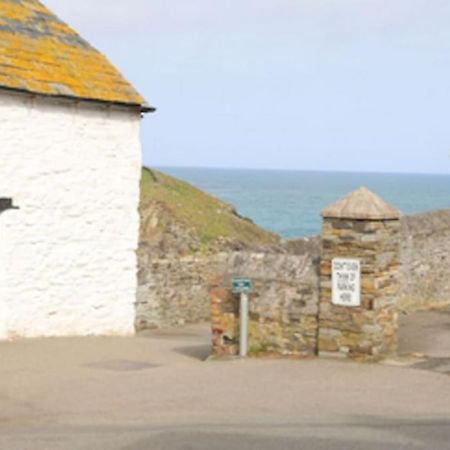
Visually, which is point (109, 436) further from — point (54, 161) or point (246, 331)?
point (54, 161)

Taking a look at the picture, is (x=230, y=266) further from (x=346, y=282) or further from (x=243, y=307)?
(x=346, y=282)

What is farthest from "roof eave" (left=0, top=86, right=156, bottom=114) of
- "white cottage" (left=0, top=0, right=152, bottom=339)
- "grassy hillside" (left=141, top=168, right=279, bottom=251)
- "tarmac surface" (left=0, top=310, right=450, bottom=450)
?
"grassy hillside" (left=141, top=168, right=279, bottom=251)

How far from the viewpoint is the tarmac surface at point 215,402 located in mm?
8898

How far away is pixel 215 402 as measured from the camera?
10844 mm

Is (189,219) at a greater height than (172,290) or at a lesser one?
greater

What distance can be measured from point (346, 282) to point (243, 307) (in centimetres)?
168

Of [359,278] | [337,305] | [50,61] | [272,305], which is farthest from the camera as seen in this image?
[50,61]

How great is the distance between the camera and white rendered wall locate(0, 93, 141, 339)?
56.4 ft

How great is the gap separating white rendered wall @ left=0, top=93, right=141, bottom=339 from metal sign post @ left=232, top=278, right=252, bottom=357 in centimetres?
471

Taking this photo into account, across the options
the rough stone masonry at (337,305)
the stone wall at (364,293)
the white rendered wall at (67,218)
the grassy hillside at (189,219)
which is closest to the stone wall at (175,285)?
the white rendered wall at (67,218)

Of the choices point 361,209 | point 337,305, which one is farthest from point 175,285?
point 361,209

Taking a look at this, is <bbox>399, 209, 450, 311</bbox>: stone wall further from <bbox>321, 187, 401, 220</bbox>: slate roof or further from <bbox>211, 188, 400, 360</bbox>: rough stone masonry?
<bbox>321, 187, 401, 220</bbox>: slate roof

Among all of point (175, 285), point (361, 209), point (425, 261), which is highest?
point (361, 209)

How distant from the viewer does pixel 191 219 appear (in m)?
32.1
